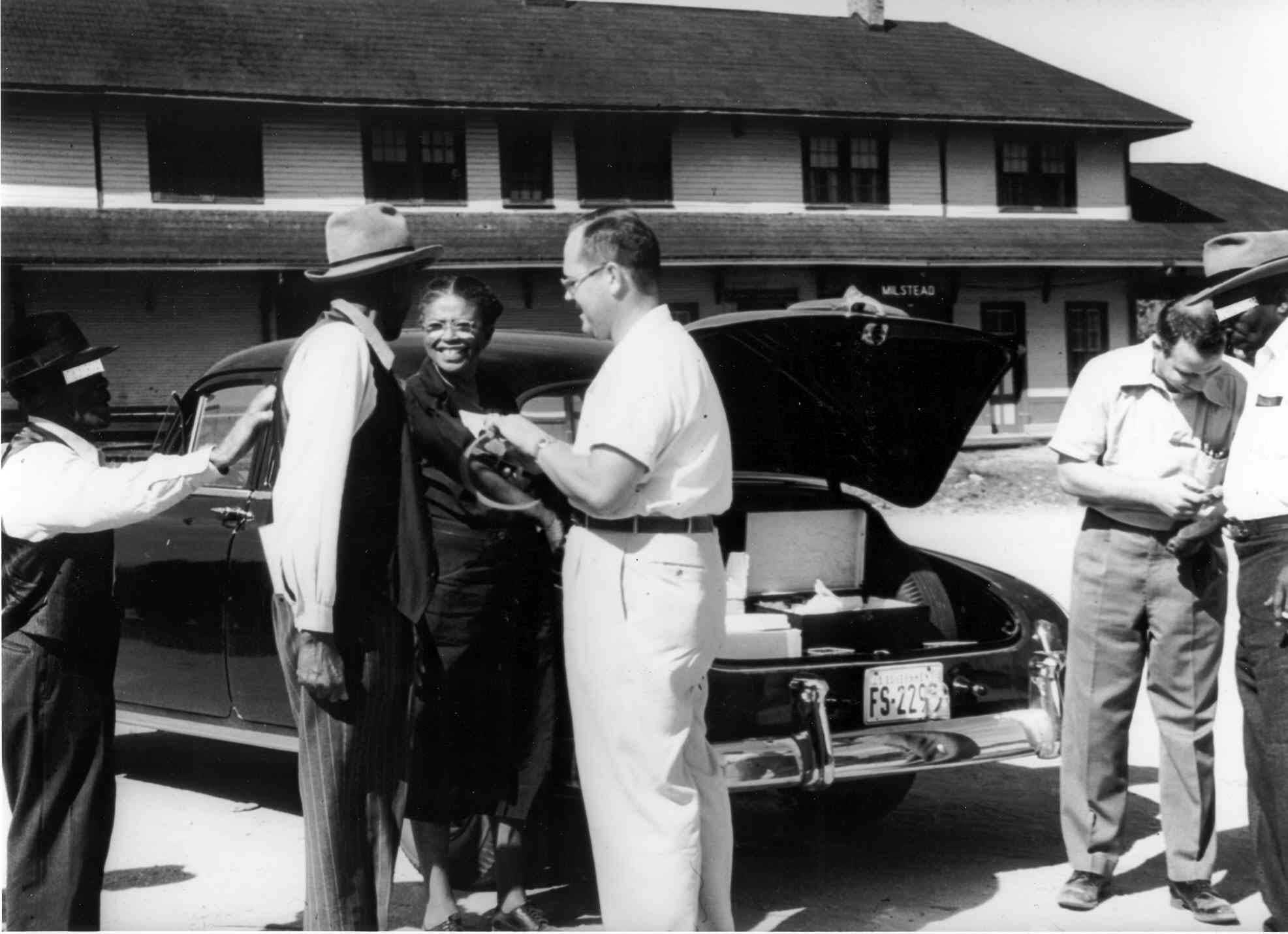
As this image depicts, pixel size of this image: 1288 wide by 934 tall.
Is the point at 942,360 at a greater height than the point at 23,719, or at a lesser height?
greater

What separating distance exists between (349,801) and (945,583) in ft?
9.76

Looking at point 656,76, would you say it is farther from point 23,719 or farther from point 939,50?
point 23,719

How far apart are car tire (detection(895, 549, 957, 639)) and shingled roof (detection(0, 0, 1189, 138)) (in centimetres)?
1952

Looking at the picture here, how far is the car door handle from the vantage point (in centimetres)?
537

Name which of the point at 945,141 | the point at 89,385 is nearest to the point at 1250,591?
the point at 89,385

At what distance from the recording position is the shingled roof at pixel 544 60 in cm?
2303

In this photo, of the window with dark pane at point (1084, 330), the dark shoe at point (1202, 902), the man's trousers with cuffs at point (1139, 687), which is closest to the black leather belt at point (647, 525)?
the man's trousers with cuffs at point (1139, 687)

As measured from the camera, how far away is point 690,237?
2523 cm

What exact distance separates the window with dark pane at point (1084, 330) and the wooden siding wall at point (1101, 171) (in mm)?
2092

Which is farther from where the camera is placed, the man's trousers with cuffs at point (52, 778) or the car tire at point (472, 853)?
the car tire at point (472, 853)

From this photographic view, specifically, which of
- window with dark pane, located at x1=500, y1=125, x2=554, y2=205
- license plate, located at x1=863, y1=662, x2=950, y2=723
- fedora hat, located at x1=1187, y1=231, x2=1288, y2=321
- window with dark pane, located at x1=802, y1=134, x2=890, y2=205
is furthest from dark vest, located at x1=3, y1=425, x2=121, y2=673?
window with dark pane, located at x1=802, y1=134, x2=890, y2=205

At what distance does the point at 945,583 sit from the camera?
19.0ft

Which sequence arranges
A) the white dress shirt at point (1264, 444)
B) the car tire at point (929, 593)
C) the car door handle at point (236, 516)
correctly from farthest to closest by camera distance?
1. the car tire at point (929, 593)
2. the car door handle at point (236, 516)
3. the white dress shirt at point (1264, 444)

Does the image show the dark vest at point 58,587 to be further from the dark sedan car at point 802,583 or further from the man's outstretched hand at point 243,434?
the dark sedan car at point 802,583
